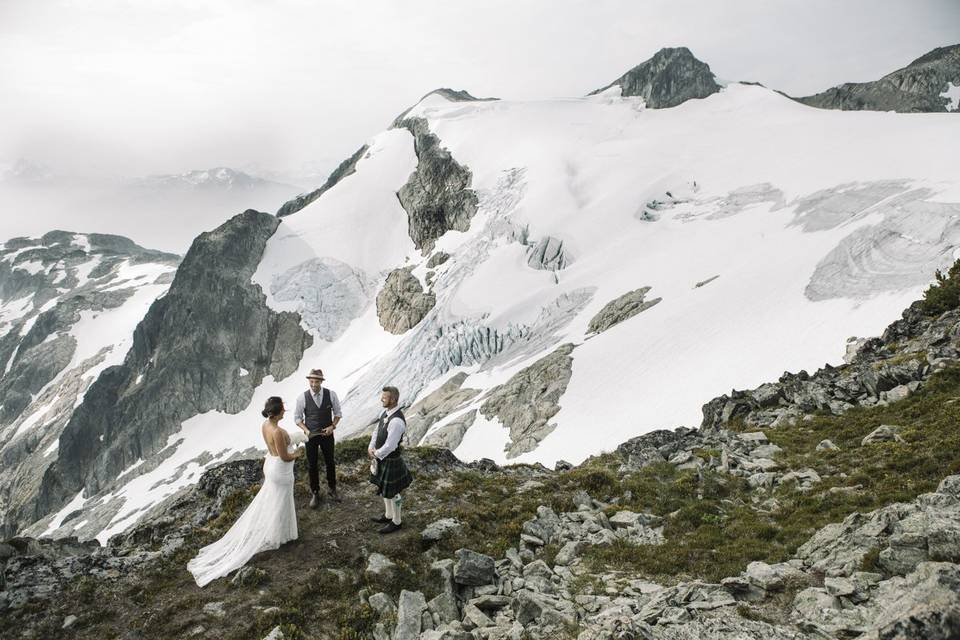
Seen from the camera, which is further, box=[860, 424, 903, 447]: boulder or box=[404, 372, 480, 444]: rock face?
box=[404, 372, 480, 444]: rock face

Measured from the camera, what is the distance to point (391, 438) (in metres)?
11.2

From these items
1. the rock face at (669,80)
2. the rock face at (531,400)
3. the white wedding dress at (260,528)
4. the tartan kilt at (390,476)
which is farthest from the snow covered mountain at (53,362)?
the rock face at (669,80)

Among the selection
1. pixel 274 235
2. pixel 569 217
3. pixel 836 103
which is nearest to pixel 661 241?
pixel 569 217

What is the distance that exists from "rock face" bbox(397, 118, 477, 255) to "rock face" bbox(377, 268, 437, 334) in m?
10.2

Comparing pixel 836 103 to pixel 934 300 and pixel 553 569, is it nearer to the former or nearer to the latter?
pixel 934 300

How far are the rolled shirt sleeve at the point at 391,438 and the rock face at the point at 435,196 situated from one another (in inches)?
3464

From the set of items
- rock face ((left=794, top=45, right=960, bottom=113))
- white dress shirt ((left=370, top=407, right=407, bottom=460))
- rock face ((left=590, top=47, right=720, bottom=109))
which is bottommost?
white dress shirt ((left=370, top=407, right=407, bottom=460))

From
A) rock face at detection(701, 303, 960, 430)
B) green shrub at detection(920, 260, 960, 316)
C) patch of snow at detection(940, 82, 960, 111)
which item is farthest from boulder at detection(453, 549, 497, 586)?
patch of snow at detection(940, 82, 960, 111)

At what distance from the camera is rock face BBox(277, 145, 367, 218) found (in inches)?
5797

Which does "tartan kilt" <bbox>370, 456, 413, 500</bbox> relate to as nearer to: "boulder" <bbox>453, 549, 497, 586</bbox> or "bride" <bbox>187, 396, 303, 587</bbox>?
"bride" <bbox>187, 396, 303, 587</bbox>

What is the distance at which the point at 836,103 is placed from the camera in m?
135

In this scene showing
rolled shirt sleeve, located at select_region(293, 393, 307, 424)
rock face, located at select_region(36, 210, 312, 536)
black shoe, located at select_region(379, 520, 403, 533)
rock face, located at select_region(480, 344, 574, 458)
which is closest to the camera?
black shoe, located at select_region(379, 520, 403, 533)

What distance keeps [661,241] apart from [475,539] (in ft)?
214

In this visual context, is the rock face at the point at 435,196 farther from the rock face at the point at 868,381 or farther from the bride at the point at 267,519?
the bride at the point at 267,519
